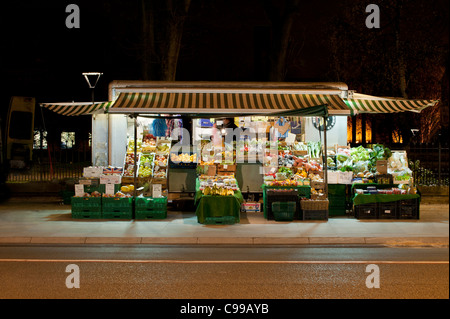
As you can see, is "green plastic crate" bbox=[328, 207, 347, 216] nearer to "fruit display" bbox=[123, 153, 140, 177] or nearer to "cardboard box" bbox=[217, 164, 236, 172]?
"cardboard box" bbox=[217, 164, 236, 172]

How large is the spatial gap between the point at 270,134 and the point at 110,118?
5.33m

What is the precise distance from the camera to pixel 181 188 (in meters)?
15.9

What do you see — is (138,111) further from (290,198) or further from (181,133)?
(290,198)

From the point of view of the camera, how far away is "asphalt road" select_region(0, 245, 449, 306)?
21.1ft

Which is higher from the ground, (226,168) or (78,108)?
(78,108)

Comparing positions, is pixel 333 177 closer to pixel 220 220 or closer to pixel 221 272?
pixel 220 220

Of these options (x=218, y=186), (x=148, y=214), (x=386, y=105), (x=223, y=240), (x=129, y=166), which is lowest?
(x=223, y=240)

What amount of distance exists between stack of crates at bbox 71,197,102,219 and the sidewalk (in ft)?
0.71

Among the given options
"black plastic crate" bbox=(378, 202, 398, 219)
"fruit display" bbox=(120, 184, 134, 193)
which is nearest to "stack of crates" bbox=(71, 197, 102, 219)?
"fruit display" bbox=(120, 184, 134, 193)

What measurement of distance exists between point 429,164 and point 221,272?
13.6 metres

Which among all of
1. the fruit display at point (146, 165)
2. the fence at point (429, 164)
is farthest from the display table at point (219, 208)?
the fence at point (429, 164)

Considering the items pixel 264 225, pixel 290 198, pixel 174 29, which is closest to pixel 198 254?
pixel 264 225

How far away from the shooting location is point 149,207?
13.6m

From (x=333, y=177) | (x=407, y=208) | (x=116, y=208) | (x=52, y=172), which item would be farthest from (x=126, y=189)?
(x=407, y=208)
